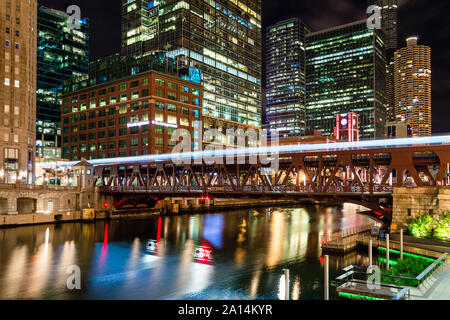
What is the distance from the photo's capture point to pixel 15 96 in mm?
85562

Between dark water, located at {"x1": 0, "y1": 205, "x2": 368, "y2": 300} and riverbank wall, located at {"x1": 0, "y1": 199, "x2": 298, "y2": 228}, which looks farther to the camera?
riverbank wall, located at {"x1": 0, "y1": 199, "x2": 298, "y2": 228}

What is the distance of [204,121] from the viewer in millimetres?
145750

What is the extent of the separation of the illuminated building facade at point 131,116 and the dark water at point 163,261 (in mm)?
54029

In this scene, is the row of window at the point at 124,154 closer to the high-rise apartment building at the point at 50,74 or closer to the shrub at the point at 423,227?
the high-rise apartment building at the point at 50,74

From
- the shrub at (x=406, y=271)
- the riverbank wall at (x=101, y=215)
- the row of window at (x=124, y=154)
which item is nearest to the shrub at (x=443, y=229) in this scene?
the shrub at (x=406, y=271)

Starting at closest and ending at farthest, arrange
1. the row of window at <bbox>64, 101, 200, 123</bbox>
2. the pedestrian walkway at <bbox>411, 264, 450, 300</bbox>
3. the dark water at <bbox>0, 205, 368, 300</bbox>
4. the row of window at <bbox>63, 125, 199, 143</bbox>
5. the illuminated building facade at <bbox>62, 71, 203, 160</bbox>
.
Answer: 1. the pedestrian walkway at <bbox>411, 264, 450, 300</bbox>
2. the dark water at <bbox>0, 205, 368, 300</bbox>
3. the illuminated building facade at <bbox>62, 71, 203, 160</bbox>
4. the row of window at <bbox>63, 125, 199, 143</bbox>
5. the row of window at <bbox>64, 101, 200, 123</bbox>

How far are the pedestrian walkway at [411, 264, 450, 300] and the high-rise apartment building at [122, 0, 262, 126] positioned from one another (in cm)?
11843

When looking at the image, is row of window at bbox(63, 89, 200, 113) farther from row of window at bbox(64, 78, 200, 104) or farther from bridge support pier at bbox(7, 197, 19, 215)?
bridge support pier at bbox(7, 197, 19, 215)

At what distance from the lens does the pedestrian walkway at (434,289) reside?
21.3 m

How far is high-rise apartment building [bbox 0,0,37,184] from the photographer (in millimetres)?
82938

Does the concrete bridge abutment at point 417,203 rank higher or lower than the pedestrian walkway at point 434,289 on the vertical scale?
higher

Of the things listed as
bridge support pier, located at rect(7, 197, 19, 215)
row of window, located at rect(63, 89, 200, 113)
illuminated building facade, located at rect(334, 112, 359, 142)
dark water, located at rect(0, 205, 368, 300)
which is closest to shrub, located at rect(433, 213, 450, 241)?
dark water, located at rect(0, 205, 368, 300)

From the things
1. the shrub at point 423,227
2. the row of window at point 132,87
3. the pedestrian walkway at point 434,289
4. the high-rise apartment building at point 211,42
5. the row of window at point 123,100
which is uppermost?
the high-rise apartment building at point 211,42
